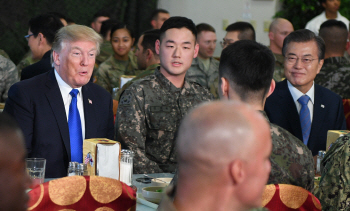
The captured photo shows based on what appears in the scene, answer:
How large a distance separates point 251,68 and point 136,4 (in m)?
6.13

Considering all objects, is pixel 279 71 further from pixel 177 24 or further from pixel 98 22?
pixel 98 22

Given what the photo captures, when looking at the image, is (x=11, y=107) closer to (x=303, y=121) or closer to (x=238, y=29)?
(x=303, y=121)

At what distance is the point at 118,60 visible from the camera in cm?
619

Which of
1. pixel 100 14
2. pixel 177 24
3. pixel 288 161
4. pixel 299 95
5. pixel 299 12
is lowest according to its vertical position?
pixel 288 161

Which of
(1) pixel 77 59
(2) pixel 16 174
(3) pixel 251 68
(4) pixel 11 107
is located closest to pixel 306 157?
(3) pixel 251 68

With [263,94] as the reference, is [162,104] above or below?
below

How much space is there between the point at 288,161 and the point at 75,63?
1.46 metres

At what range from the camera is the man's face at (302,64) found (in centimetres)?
321

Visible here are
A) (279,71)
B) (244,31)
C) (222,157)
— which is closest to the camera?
(222,157)

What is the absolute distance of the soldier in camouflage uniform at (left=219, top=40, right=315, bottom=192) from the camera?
173 centimetres

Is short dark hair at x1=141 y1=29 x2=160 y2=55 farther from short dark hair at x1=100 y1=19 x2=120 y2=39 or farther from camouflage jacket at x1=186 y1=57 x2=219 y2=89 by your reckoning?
short dark hair at x1=100 y1=19 x2=120 y2=39

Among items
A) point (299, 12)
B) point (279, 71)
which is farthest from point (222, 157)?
point (299, 12)

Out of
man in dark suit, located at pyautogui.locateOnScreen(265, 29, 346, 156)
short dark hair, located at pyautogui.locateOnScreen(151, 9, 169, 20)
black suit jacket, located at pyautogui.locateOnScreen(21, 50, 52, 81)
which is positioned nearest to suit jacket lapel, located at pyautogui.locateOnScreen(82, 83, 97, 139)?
black suit jacket, located at pyautogui.locateOnScreen(21, 50, 52, 81)

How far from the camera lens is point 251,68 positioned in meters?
1.94
